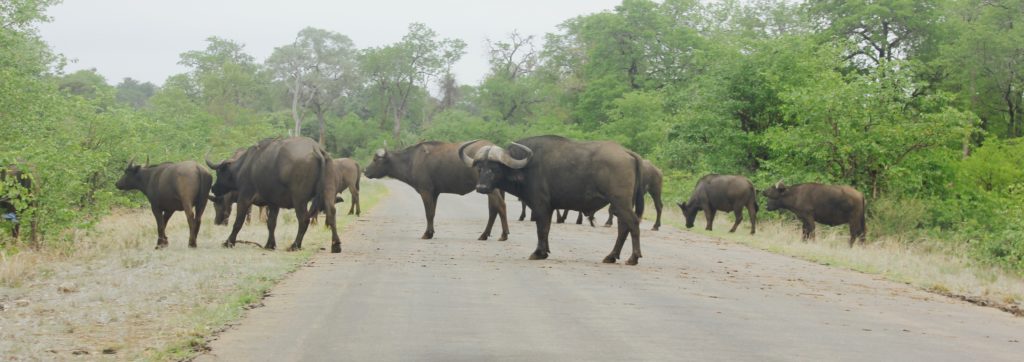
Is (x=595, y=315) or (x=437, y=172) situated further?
(x=437, y=172)

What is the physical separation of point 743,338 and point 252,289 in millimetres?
5600

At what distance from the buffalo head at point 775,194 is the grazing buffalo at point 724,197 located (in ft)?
1.40

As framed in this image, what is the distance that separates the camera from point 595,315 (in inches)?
379

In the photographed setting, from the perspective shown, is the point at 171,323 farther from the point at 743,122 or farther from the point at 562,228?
the point at 743,122

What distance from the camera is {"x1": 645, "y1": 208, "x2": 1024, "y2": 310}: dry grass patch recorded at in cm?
1350

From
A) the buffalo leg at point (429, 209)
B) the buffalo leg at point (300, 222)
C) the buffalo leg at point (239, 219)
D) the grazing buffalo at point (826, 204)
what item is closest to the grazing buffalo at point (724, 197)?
the grazing buffalo at point (826, 204)

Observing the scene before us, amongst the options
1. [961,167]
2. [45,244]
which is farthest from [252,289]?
[961,167]

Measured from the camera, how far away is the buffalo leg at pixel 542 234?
52.2 feet

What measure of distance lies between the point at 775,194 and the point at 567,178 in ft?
43.0

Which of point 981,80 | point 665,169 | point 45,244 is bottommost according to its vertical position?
point 45,244

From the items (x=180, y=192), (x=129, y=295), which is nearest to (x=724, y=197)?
(x=180, y=192)

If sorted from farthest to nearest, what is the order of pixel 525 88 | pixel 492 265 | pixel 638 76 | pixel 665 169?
pixel 525 88, pixel 638 76, pixel 665 169, pixel 492 265

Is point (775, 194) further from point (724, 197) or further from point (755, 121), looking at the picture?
point (755, 121)

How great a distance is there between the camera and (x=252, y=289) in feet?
36.0
